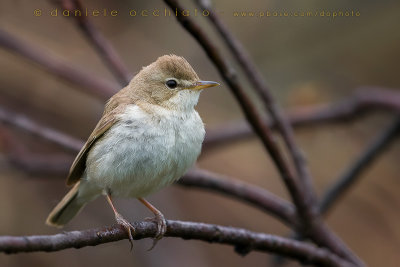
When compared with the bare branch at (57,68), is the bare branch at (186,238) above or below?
below

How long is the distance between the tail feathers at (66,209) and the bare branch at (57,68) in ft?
3.12

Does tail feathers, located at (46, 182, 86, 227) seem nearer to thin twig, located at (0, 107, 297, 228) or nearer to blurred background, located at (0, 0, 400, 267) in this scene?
thin twig, located at (0, 107, 297, 228)

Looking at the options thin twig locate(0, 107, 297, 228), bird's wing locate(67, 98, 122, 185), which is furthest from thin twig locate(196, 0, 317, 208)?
bird's wing locate(67, 98, 122, 185)

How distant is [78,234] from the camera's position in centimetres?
205

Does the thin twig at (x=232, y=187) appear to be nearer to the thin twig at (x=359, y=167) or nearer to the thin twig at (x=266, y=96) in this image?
the thin twig at (x=266, y=96)

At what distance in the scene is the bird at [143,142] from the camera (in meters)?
2.98

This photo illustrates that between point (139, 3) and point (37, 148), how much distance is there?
6.13 ft

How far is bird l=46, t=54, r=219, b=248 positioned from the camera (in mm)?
2979

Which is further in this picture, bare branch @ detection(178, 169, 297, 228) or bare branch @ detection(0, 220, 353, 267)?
bare branch @ detection(178, 169, 297, 228)

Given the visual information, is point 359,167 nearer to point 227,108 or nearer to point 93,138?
point 93,138

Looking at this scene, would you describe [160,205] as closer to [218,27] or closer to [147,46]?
[147,46]

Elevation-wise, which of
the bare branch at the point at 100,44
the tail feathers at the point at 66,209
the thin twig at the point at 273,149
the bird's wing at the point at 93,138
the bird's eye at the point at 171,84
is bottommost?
the tail feathers at the point at 66,209

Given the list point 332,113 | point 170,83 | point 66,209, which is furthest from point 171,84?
point 332,113

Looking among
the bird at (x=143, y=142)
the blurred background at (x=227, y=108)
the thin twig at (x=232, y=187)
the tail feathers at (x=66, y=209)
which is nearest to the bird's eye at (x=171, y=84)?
the bird at (x=143, y=142)
